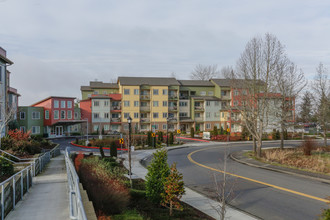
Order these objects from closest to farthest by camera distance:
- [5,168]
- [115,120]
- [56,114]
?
[5,168] → [56,114] → [115,120]

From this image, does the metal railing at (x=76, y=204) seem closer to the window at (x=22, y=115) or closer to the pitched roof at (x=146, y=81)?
the window at (x=22, y=115)

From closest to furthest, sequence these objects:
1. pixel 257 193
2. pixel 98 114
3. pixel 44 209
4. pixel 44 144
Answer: pixel 44 209 < pixel 257 193 < pixel 44 144 < pixel 98 114

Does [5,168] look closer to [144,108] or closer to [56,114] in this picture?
[56,114]

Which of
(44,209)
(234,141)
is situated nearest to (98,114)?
(234,141)

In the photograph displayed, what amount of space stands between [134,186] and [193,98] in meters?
47.6

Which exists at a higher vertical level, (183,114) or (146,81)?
(146,81)

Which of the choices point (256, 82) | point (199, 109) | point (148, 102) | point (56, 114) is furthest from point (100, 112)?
point (256, 82)

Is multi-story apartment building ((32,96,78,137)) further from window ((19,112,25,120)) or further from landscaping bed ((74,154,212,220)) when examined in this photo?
landscaping bed ((74,154,212,220))

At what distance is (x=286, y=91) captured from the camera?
25.1 metres

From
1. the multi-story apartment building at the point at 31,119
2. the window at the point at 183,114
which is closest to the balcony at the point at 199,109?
the window at the point at 183,114

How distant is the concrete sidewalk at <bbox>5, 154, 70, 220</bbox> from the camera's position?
7258 mm

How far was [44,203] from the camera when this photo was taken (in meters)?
8.45

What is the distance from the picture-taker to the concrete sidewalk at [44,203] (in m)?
7.26

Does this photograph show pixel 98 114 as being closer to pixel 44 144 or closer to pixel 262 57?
pixel 44 144
